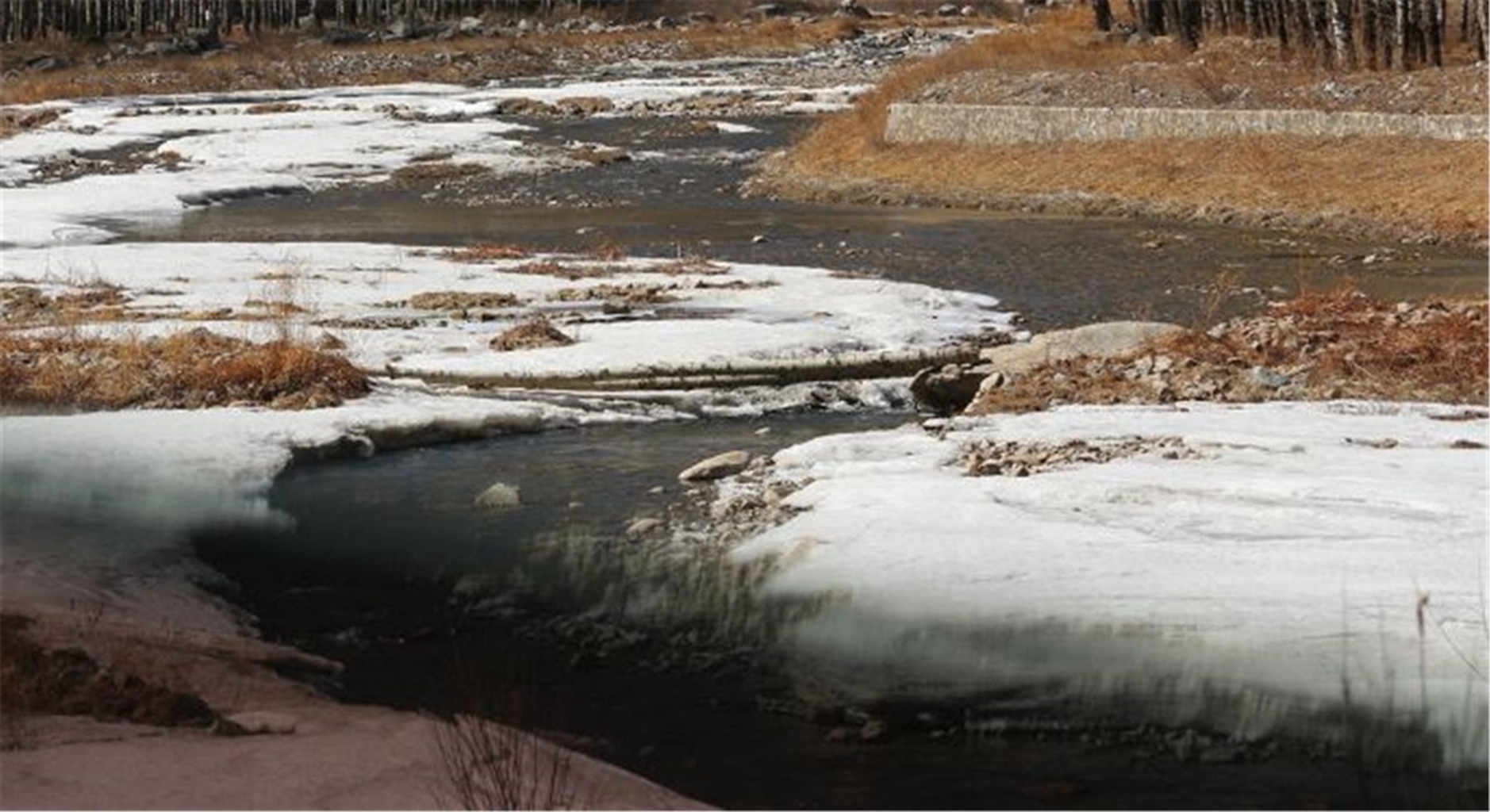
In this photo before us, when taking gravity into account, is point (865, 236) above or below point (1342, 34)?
below

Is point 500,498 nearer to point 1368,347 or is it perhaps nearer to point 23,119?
point 1368,347

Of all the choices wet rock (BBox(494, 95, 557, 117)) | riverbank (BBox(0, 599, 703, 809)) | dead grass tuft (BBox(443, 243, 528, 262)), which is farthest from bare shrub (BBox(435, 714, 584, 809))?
wet rock (BBox(494, 95, 557, 117))

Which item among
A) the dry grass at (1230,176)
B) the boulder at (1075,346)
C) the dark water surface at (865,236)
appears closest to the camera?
the boulder at (1075,346)

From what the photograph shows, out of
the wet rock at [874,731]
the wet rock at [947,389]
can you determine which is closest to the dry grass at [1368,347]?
the wet rock at [947,389]

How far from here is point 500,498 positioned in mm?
12688

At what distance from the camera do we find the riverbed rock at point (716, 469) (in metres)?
12.9

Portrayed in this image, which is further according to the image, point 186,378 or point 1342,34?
point 1342,34

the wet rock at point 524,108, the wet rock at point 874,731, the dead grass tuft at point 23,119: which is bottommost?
the wet rock at point 874,731

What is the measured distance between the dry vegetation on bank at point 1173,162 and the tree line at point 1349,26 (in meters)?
0.78

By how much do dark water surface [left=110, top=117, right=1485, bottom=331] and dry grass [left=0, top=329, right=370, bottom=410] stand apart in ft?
23.6

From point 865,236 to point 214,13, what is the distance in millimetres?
67916

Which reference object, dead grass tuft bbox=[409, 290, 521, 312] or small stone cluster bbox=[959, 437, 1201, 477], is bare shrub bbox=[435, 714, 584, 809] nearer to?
small stone cluster bbox=[959, 437, 1201, 477]

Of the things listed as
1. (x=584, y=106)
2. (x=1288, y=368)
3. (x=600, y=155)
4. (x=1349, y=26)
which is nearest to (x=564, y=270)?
(x=1288, y=368)

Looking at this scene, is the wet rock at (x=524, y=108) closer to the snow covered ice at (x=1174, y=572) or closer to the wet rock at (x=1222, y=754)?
the snow covered ice at (x=1174, y=572)
